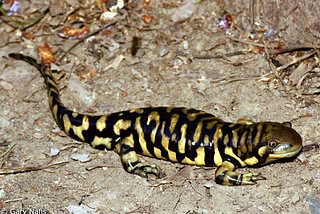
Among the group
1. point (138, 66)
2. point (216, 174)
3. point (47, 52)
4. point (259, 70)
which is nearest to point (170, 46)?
point (138, 66)

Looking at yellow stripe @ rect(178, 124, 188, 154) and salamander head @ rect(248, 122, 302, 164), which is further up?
salamander head @ rect(248, 122, 302, 164)

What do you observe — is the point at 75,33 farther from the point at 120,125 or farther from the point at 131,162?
the point at 131,162

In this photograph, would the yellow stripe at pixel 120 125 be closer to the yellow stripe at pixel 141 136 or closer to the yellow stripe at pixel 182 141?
the yellow stripe at pixel 141 136

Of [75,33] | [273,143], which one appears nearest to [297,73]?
[273,143]

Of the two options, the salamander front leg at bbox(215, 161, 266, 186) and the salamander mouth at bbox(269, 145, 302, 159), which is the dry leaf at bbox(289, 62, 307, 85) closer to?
the salamander mouth at bbox(269, 145, 302, 159)

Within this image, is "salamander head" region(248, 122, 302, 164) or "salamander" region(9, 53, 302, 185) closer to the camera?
"salamander head" region(248, 122, 302, 164)

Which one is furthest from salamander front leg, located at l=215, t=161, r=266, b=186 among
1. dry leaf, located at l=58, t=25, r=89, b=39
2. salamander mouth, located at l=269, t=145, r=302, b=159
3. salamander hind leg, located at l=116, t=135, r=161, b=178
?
dry leaf, located at l=58, t=25, r=89, b=39

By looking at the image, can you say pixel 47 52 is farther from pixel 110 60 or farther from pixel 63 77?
pixel 110 60
